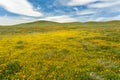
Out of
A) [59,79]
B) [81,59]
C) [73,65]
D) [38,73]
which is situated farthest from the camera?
[81,59]

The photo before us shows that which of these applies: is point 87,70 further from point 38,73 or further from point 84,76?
point 38,73

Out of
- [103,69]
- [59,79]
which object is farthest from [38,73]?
[103,69]

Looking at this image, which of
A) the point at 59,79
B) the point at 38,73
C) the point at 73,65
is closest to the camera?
the point at 59,79

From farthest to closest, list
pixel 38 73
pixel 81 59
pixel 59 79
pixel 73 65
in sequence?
pixel 81 59, pixel 73 65, pixel 38 73, pixel 59 79

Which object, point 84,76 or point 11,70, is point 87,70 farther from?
point 11,70

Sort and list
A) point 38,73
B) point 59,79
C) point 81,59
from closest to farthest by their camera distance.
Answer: point 59,79
point 38,73
point 81,59

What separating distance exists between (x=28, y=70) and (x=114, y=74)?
5526 mm

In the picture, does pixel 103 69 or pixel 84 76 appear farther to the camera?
pixel 103 69

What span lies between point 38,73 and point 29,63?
2656mm

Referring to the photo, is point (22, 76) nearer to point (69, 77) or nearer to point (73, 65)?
point (69, 77)

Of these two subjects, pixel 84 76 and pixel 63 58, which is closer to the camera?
pixel 84 76

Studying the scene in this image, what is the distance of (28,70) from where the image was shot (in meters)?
13.4

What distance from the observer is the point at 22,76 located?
39.7 feet

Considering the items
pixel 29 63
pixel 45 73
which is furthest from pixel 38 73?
pixel 29 63
